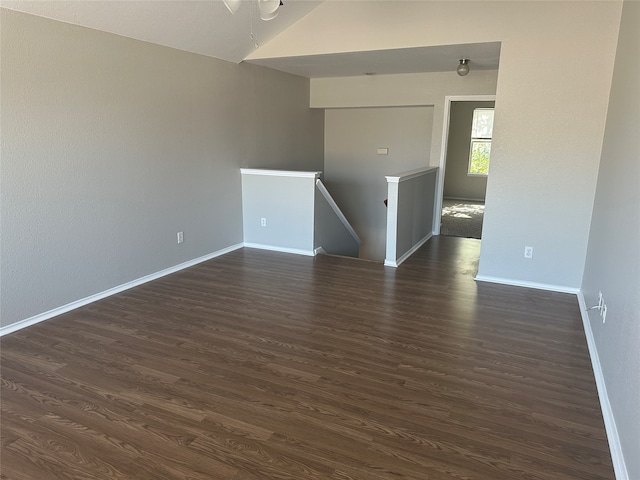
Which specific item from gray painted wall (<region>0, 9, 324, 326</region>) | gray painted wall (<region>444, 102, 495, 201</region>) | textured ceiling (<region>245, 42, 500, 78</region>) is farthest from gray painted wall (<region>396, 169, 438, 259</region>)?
gray painted wall (<region>444, 102, 495, 201</region>)

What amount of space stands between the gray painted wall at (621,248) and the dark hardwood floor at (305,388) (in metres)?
0.25

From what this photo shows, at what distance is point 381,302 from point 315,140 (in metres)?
4.36

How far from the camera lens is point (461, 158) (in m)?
10.6

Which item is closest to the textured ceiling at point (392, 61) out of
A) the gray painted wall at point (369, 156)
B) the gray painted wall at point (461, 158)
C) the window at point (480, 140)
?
the gray painted wall at point (369, 156)

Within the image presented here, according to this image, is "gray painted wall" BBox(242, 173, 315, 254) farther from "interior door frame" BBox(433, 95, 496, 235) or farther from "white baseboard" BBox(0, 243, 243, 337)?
"interior door frame" BBox(433, 95, 496, 235)

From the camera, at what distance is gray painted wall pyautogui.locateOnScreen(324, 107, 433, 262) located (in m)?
7.28

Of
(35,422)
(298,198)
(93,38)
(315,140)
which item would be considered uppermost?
(93,38)

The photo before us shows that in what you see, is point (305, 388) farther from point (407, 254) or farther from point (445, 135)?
point (445, 135)

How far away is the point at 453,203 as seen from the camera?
1011 cm

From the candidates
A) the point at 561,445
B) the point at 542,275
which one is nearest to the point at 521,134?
the point at 542,275

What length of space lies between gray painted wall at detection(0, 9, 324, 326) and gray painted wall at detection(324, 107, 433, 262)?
2.45 meters

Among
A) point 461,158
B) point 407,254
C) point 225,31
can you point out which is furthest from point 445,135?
point 461,158

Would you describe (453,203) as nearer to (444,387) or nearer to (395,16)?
(395,16)

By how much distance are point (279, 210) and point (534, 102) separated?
296 centimetres
